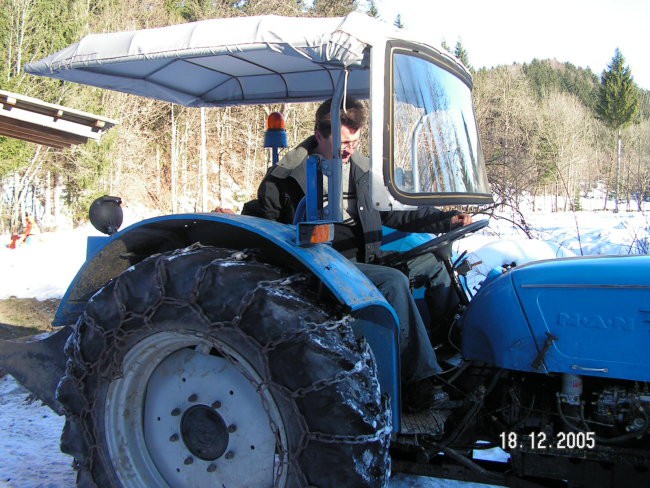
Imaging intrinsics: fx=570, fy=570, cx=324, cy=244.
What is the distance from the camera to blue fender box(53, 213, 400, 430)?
206 cm

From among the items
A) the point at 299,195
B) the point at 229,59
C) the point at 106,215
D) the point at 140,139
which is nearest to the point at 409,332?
the point at 299,195

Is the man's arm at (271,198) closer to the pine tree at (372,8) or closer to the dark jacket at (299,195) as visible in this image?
the dark jacket at (299,195)

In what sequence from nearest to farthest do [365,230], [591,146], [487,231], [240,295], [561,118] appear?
[240,295] < [365,230] < [487,231] < [561,118] < [591,146]

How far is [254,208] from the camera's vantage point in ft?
10.4

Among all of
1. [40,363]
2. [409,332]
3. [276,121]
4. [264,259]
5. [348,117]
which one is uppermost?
[276,121]

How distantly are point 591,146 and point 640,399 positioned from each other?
5564 centimetres

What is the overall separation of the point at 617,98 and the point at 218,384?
2181 inches

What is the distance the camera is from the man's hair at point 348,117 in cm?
274

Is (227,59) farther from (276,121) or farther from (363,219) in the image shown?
(363,219)

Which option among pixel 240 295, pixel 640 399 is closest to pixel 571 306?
pixel 640 399

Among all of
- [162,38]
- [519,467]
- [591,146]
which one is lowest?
[519,467]

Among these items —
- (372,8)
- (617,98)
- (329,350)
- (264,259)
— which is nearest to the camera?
(329,350)

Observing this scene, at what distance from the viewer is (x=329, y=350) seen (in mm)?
1880

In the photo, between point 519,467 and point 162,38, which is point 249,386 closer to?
point 519,467
